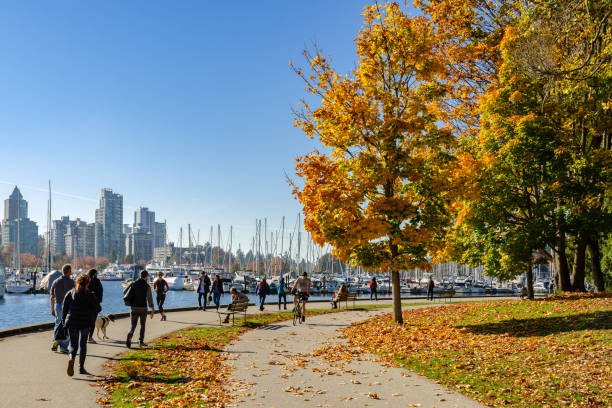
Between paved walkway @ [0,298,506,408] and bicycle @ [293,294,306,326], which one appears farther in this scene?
bicycle @ [293,294,306,326]

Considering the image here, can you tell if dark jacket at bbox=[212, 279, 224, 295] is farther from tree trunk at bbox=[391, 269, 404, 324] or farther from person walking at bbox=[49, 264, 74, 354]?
person walking at bbox=[49, 264, 74, 354]

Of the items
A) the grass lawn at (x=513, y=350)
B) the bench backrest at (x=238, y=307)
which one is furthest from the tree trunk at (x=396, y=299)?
the bench backrest at (x=238, y=307)

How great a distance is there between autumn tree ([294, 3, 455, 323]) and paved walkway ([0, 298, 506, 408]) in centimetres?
388

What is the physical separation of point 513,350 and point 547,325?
345 cm

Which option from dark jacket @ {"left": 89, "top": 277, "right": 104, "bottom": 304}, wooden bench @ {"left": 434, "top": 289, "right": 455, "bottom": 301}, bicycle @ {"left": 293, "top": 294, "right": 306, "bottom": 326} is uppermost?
dark jacket @ {"left": 89, "top": 277, "right": 104, "bottom": 304}

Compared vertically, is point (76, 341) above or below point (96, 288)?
below

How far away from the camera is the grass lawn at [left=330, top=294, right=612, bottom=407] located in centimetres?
848

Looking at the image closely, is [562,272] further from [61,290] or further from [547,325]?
[61,290]

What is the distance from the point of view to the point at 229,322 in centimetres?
1934

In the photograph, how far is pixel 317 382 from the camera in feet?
31.3

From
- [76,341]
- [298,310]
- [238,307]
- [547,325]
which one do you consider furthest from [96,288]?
[547,325]

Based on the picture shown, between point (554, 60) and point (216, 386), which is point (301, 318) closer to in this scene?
point (216, 386)

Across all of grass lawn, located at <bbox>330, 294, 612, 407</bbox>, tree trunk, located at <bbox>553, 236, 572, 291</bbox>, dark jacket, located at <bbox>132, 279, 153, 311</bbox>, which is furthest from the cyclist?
tree trunk, located at <bbox>553, 236, 572, 291</bbox>

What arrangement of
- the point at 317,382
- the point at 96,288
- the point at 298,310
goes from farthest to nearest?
the point at 298,310, the point at 96,288, the point at 317,382
